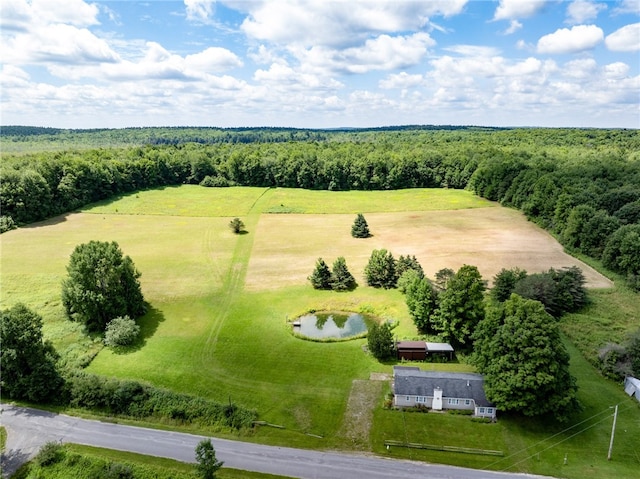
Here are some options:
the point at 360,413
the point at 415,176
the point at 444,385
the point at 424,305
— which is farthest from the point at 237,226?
the point at 415,176

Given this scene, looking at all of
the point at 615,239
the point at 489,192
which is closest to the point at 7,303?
the point at 615,239

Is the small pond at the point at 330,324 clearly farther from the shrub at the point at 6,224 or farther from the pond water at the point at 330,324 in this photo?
the shrub at the point at 6,224

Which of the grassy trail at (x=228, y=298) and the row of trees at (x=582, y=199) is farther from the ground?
the row of trees at (x=582, y=199)

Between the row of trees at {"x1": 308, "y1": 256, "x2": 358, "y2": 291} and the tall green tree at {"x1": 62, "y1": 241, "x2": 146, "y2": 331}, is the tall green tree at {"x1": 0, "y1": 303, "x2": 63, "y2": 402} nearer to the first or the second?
the tall green tree at {"x1": 62, "y1": 241, "x2": 146, "y2": 331}

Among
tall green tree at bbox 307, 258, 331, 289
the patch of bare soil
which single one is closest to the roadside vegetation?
the patch of bare soil

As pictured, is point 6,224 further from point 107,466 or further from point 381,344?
point 381,344

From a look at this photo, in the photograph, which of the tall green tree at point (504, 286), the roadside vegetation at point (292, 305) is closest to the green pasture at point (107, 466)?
the roadside vegetation at point (292, 305)
